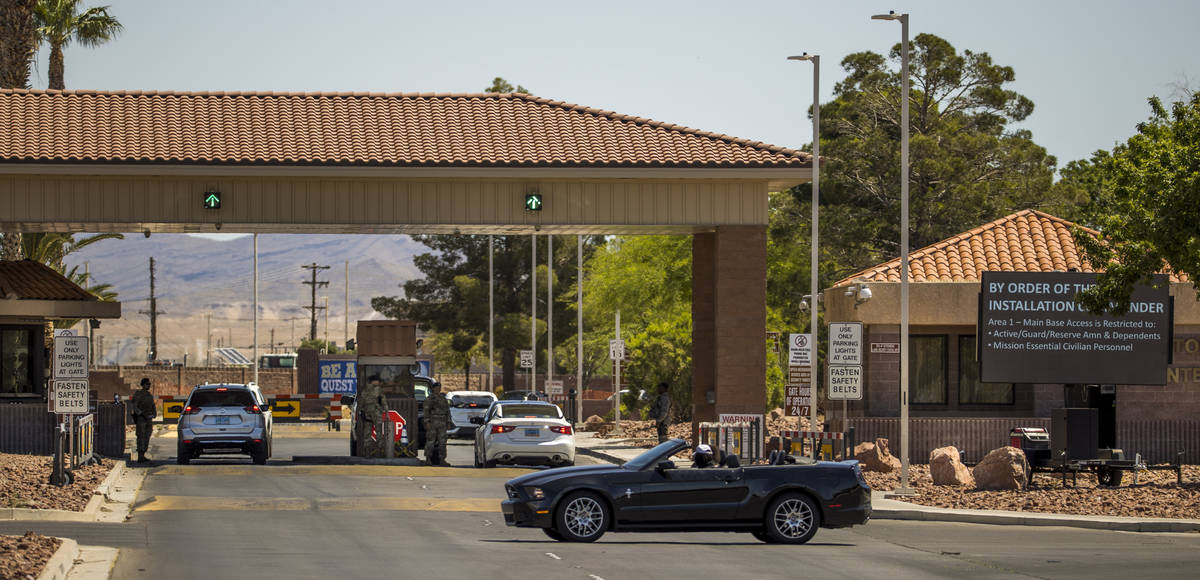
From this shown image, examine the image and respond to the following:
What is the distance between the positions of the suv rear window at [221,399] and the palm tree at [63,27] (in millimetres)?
19757

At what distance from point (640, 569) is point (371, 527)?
219 inches

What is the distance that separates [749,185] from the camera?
3494 centimetres

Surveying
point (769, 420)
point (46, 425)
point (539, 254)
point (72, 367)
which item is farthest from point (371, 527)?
point (539, 254)

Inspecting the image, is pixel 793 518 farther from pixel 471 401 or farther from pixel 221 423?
pixel 471 401

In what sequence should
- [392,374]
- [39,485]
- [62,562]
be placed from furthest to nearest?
[392,374] → [39,485] → [62,562]

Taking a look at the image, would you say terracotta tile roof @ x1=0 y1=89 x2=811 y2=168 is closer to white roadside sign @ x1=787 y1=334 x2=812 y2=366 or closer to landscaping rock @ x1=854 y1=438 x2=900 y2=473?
white roadside sign @ x1=787 y1=334 x2=812 y2=366

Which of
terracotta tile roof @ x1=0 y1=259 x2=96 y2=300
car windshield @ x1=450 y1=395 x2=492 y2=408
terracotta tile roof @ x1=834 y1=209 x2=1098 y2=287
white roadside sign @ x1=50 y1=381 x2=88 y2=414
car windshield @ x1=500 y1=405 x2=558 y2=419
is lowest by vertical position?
car windshield @ x1=450 y1=395 x2=492 y2=408

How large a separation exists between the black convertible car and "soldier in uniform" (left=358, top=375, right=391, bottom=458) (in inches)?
562

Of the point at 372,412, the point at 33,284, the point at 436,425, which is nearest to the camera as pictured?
the point at 436,425

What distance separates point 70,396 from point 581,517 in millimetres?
10075

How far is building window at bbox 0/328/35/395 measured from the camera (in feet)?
122

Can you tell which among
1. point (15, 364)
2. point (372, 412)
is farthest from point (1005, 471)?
point (15, 364)

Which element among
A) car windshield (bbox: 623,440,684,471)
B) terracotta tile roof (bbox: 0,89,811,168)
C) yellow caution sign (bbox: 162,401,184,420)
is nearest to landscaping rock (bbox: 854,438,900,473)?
terracotta tile roof (bbox: 0,89,811,168)

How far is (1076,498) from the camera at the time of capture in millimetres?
25734
